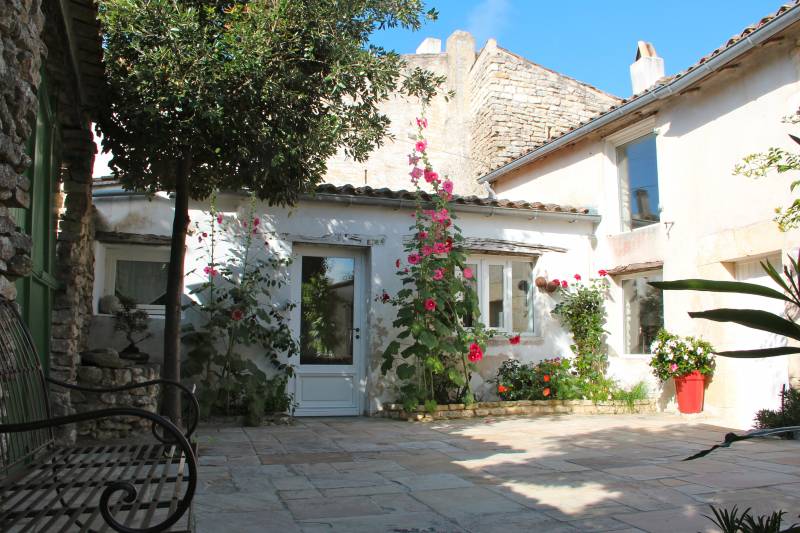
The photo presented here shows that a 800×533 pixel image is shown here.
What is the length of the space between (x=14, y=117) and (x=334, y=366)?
566 cm

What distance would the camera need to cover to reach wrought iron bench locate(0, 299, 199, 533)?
1707mm

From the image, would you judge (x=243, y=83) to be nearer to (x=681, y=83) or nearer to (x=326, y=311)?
(x=326, y=311)

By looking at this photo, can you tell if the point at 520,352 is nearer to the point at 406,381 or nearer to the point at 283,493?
the point at 406,381

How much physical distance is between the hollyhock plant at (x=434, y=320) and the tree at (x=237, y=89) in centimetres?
206

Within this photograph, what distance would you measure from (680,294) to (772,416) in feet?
6.59

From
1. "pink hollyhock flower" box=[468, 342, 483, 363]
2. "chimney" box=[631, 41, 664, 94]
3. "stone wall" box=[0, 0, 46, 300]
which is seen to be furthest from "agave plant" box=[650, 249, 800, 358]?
"chimney" box=[631, 41, 664, 94]

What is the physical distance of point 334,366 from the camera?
7613 mm

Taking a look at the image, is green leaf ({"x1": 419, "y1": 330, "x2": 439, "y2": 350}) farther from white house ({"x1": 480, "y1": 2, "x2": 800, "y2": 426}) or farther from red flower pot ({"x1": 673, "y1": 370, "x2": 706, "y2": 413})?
white house ({"x1": 480, "y1": 2, "x2": 800, "y2": 426})

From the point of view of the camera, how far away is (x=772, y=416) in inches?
236

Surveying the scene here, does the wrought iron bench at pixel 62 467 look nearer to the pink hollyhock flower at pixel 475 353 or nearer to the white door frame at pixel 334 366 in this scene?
the white door frame at pixel 334 366

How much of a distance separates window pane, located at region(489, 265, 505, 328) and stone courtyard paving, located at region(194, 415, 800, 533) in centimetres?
224

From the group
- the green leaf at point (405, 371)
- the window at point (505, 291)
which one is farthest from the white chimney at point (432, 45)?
the green leaf at point (405, 371)

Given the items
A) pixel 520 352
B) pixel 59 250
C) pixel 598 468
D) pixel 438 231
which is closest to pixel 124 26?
pixel 59 250

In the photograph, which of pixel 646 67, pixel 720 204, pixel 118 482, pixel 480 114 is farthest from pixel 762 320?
pixel 480 114
